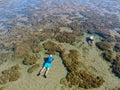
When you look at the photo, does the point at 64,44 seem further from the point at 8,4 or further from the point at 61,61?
the point at 8,4

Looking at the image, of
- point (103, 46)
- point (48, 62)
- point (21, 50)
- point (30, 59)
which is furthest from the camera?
point (103, 46)

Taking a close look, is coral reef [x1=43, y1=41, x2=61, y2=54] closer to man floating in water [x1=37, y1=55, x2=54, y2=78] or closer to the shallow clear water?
man floating in water [x1=37, y1=55, x2=54, y2=78]

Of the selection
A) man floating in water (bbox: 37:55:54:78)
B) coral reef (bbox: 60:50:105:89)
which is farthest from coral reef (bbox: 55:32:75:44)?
man floating in water (bbox: 37:55:54:78)

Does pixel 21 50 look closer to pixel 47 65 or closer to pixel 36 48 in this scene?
pixel 36 48

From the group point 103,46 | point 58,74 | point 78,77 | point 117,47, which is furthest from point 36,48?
point 117,47

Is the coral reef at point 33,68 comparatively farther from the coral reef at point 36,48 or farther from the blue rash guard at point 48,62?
the coral reef at point 36,48

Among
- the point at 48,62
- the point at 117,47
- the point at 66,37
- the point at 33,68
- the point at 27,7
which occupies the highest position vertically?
the point at 48,62

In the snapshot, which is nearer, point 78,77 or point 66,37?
point 78,77

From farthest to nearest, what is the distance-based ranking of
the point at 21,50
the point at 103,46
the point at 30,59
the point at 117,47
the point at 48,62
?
the point at 117,47
the point at 103,46
the point at 21,50
the point at 30,59
the point at 48,62
